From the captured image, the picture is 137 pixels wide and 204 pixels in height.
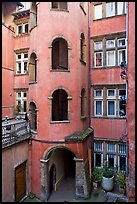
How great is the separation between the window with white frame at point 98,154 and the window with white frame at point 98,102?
2.21 metres

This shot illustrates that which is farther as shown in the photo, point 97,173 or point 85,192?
point 97,173

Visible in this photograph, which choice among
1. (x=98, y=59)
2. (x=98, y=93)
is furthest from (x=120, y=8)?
(x=98, y=93)

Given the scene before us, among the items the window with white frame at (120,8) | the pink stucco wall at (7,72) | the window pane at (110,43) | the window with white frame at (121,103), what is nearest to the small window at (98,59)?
the window pane at (110,43)

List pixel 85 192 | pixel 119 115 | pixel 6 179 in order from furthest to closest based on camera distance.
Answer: pixel 119 115
pixel 85 192
pixel 6 179

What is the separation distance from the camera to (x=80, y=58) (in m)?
13.4

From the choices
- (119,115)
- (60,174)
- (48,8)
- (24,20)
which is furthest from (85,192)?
(24,20)

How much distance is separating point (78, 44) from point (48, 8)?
2.74 meters

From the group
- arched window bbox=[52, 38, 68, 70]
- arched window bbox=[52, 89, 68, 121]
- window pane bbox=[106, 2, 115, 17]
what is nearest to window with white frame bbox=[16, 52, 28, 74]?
arched window bbox=[52, 38, 68, 70]

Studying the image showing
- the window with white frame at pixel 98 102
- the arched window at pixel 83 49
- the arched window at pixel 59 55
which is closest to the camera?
the arched window at pixel 83 49

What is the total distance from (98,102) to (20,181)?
24.3 ft

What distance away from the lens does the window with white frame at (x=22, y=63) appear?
18292 mm

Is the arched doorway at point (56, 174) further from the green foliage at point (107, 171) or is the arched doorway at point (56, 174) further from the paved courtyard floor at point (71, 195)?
the green foliage at point (107, 171)

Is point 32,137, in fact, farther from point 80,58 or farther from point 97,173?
point 80,58

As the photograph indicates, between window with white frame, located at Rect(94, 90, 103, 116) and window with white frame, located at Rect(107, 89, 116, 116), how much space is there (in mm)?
514
